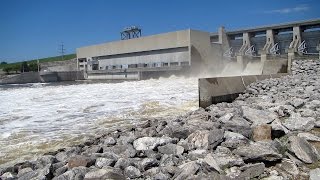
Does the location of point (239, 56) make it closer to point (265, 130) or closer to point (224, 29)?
point (224, 29)

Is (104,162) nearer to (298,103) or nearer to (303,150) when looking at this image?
(303,150)

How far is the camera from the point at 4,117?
38.4 feet

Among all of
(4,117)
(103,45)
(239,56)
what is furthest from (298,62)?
(103,45)

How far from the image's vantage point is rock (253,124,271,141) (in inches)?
168

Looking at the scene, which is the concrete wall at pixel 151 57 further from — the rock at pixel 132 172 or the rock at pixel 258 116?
the rock at pixel 132 172

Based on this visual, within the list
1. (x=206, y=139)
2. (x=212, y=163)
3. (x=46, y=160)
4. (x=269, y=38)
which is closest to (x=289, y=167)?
(x=212, y=163)

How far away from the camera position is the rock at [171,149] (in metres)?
4.04

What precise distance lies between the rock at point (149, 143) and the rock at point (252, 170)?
4.71 feet

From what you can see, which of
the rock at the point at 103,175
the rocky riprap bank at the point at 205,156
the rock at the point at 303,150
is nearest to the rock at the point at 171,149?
the rocky riprap bank at the point at 205,156

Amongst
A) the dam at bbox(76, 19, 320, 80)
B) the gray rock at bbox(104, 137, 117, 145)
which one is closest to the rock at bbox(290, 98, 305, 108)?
the gray rock at bbox(104, 137, 117, 145)

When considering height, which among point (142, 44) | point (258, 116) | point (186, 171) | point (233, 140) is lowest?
point (186, 171)

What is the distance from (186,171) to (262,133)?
154 cm

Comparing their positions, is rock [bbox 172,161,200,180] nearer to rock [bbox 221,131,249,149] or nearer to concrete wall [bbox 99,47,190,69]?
rock [bbox 221,131,249,149]

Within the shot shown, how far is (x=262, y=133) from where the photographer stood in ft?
14.2
